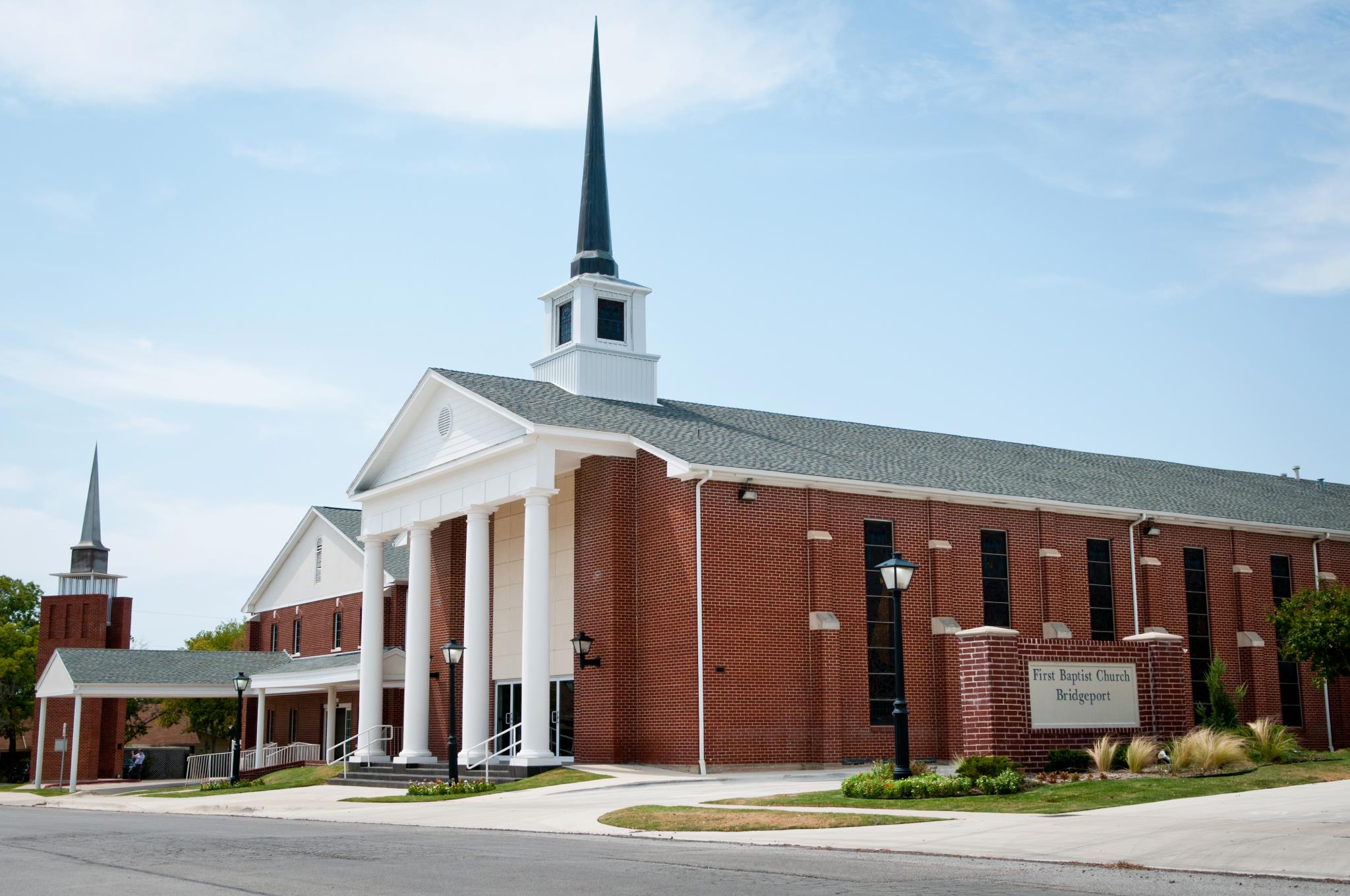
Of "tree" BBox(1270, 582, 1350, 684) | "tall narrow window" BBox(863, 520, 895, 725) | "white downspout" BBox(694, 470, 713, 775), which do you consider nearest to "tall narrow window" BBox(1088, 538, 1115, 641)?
"tree" BBox(1270, 582, 1350, 684)

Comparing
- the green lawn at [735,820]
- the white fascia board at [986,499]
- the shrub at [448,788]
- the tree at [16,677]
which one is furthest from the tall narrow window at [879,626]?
the tree at [16,677]

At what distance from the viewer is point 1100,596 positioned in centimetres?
3584

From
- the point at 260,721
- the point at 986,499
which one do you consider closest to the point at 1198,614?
the point at 986,499

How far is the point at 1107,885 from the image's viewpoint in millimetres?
11273

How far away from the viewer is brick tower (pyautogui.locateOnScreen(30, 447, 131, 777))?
54.8 metres

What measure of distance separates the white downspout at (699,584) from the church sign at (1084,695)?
26.1 ft

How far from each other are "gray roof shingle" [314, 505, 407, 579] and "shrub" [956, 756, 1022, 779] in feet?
92.4

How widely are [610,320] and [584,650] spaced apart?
9.66 metres

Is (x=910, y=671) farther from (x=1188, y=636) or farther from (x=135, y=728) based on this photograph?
(x=135, y=728)

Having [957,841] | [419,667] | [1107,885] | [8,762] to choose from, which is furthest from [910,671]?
[8,762]

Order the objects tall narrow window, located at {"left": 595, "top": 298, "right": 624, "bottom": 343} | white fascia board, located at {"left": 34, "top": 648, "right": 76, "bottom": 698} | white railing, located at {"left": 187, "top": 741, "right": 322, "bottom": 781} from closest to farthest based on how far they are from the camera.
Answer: tall narrow window, located at {"left": 595, "top": 298, "right": 624, "bottom": 343} < white railing, located at {"left": 187, "top": 741, "right": 322, "bottom": 781} < white fascia board, located at {"left": 34, "top": 648, "right": 76, "bottom": 698}

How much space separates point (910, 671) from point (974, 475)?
6.28 metres

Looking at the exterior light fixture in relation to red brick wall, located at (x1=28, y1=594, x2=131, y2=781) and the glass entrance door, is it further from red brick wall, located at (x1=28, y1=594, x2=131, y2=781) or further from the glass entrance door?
red brick wall, located at (x1=28, y1=594, x2=131, y2=781)

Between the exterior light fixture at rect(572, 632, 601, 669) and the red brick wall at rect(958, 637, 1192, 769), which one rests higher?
the exterior light fixture at rect(572, 632, 601, 669)
